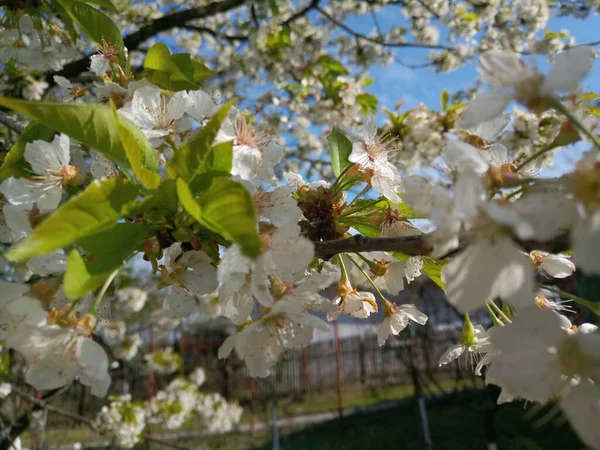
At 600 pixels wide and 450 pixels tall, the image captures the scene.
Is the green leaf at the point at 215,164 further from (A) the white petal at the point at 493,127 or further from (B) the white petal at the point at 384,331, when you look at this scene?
(B) the white petal at the point at 384,331

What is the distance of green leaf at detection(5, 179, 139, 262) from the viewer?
0.52 m

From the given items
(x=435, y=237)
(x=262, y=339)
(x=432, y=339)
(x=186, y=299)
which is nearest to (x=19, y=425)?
(x=186, y=299)

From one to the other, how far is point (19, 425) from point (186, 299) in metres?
2.32

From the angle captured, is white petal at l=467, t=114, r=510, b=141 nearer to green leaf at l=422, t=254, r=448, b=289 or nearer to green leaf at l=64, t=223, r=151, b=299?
green leaf at l=422, t=254, r=448, b=289

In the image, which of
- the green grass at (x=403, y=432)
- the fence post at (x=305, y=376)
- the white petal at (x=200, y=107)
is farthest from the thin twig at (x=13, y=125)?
the fence post at (x=305, y=376)

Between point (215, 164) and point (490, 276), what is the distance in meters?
0.39

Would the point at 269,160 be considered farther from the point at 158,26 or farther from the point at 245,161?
the point at 158,26

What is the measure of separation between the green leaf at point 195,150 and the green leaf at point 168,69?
45cm

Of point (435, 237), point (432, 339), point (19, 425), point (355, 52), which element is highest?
point (435, 237)

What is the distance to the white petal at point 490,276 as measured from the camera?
47cm

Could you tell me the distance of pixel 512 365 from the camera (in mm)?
511

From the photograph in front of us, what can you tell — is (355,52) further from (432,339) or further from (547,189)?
(432,339)

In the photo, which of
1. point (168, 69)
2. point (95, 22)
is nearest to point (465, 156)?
point (168, 69)

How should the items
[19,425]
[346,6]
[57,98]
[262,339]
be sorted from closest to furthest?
[262,339], [19,425], [57,98], [346,6]
